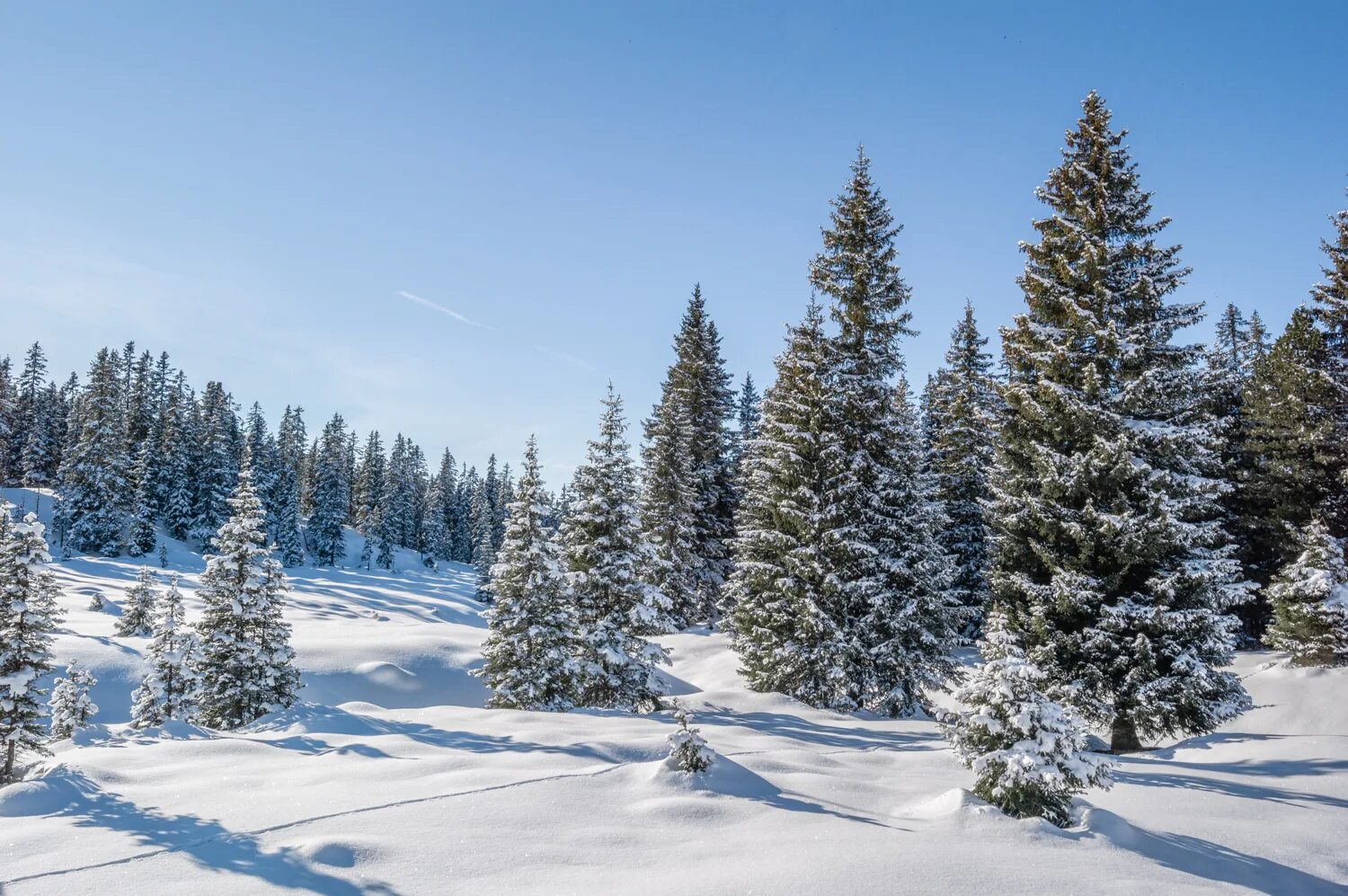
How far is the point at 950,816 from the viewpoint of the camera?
7863mm

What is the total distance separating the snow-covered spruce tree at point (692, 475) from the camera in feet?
108

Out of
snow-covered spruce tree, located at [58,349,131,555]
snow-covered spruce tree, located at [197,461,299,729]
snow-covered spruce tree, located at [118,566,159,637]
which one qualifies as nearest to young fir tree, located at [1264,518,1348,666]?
snow-covered spruce tree, located at [197,461,299,729]

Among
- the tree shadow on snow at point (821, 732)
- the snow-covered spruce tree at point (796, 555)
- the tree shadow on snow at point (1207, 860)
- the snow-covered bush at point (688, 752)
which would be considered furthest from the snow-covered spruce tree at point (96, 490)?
the tree shadow on snow at point (1207, 860)

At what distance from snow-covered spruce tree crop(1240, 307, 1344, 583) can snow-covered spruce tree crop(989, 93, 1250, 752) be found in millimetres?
8951

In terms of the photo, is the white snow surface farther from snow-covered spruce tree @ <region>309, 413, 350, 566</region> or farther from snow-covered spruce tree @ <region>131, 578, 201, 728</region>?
snow-covered spruce tree @ <region>309, 413, 350, 566</region>

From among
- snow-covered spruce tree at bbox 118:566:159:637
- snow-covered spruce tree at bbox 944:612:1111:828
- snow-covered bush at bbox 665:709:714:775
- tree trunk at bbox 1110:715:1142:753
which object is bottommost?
snow-covered spruce tree at bbox 118:566:159:637

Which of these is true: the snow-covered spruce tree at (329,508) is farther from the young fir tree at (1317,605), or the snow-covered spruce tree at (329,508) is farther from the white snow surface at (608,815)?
the young fir tree at (1317,605)

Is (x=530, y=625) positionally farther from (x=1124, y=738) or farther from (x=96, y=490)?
(x=96, y=490)

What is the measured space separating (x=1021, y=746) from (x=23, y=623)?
18.7 m

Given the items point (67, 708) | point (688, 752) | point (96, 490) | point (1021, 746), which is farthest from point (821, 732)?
point (96, 490)

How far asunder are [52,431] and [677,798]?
100136mm

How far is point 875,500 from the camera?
20.8 metres

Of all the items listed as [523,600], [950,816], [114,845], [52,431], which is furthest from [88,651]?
[52,431]

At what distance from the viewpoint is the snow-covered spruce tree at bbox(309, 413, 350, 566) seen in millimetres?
76312
